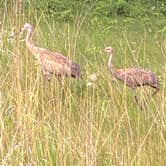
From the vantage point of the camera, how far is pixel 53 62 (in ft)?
28.8

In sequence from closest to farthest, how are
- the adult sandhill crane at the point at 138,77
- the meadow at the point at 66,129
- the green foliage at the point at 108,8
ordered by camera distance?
the meadow at the point at 66,129 → the adult sandhill crane at the point at 138,77 → the green foliage at the point at 108,8

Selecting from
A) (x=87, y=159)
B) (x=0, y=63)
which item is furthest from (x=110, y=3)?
(x=87, y=159)

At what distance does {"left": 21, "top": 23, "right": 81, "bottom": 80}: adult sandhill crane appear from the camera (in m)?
8.43

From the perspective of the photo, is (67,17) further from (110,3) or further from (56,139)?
(56,139)

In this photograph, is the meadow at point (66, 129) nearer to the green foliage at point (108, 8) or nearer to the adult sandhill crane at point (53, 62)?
the adult sandhill crane at point (53, 62)

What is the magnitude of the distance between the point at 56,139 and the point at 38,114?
52 cm

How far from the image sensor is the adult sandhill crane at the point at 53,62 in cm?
843

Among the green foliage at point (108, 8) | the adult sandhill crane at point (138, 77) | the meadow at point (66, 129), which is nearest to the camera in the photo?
the meadow at point (66, 129)

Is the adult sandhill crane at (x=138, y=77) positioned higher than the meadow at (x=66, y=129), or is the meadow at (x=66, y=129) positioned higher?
the meadow at (x=66, y=129)

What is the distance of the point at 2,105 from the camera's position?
5.68 m

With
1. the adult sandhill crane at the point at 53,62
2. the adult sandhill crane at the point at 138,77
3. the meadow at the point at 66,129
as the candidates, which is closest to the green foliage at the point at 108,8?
the adult sandhill crane at the point at 53,62

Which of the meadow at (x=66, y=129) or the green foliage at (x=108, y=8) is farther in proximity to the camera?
the green foliage at (x=108, y=8)

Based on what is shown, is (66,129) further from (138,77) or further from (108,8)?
(108,8)

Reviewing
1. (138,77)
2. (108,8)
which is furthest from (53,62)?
(108,8)
